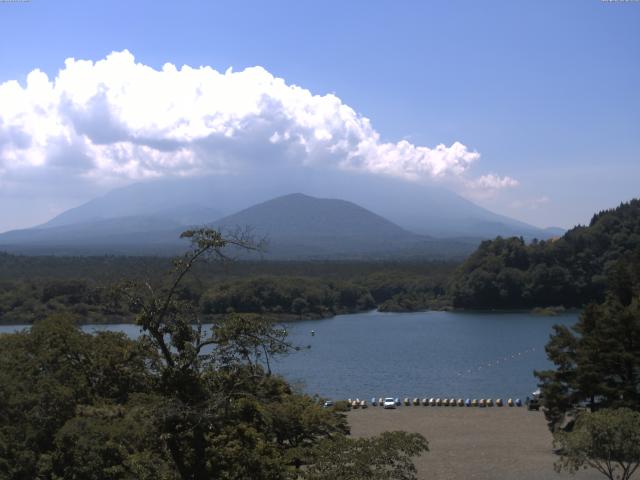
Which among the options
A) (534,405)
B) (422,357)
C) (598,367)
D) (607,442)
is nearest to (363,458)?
(607,442)

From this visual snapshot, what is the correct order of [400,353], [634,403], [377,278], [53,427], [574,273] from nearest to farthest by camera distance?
[53,427]
[634,403]
[400,353]
[574,273]
[377,278]

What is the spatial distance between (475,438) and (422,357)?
17.2 metres

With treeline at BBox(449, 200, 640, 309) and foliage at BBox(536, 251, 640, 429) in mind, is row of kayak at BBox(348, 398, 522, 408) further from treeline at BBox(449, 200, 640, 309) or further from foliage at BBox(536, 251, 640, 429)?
treeline at BBox(449, 200, 640, 309)

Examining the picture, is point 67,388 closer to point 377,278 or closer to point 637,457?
point 637,457

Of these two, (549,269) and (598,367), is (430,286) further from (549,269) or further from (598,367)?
(598,367)

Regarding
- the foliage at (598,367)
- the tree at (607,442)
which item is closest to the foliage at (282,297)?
the foliage at (598,367)

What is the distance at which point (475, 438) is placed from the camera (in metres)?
18.3

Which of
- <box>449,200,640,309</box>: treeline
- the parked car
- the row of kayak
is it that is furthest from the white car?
<box>449,200,640,309</box>: treeline

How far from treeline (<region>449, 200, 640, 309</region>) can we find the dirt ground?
121ft

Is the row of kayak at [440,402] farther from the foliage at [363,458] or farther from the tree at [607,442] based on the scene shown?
the foliage at [363,458]

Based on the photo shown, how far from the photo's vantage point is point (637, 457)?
11297 mm

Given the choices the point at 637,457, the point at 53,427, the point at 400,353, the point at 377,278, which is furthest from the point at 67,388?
the point at 377,278

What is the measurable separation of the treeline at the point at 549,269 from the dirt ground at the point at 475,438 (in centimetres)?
3698

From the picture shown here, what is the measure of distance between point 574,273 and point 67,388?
179 feet
